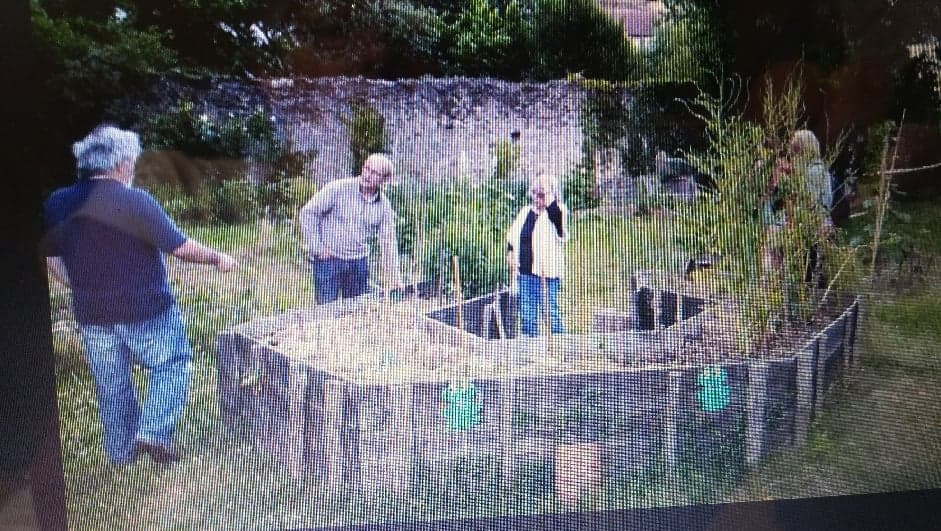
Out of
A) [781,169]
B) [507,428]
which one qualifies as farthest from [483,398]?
[781,169]

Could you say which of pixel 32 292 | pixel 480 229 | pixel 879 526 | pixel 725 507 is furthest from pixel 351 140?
pixel 879 526

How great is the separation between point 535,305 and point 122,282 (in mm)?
532

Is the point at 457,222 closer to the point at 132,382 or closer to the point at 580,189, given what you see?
the point at 580,189

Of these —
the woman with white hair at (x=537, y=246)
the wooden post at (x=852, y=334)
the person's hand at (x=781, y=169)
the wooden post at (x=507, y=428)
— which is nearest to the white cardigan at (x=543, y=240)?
the woman with white hair at (x=537, y=246)

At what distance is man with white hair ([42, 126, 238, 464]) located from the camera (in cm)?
71

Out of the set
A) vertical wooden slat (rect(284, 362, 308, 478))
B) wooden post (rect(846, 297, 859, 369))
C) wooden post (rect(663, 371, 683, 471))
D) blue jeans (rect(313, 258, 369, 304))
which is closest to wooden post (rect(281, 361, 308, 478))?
vertical wooden slat (rect(284, 362, 308, 478))

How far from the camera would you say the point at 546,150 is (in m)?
0.77

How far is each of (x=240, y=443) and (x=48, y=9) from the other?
58cm

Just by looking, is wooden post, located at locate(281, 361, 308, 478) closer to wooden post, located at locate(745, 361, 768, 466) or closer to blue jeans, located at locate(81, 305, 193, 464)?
blue jeans, located at locate(81, 305, 193, 464)

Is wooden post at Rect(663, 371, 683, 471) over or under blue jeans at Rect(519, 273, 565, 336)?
under

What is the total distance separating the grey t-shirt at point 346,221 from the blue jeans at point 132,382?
0.67ft

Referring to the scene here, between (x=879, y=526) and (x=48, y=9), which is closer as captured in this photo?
(x=48, y=9)

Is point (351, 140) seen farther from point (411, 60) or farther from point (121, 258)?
point (121, 258)

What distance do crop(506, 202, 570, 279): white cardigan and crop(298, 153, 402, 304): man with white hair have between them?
16 centimetres
